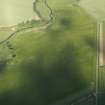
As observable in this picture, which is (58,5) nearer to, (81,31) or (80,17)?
(80,17)

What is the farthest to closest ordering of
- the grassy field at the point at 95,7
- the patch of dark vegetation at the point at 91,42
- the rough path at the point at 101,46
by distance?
the grassy field at the point at 95,7, the patch of dark vegetation at the point at 91,42, the rough path at the point at 101,46

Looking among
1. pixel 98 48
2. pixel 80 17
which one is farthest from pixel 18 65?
pixel 80 17

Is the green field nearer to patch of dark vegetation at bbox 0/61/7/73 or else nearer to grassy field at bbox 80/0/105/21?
grassy field at bbox 80/0/105/21

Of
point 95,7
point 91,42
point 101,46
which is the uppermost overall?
point 95,7

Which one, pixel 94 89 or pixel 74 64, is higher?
pixel 74 64

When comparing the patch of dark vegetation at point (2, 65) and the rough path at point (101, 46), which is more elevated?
the rough path at point (101, 46)

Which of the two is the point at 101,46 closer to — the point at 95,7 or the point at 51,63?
the point at 51,63

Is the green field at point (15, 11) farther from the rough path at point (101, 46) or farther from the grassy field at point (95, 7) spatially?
the rough path at point (101, 46)

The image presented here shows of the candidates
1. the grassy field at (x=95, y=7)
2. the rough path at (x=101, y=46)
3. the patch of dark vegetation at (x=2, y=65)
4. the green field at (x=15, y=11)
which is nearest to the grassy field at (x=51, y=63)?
the patch of dark vegetation at (x=2, y=65)

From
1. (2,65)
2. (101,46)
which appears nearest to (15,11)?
(2,65)
